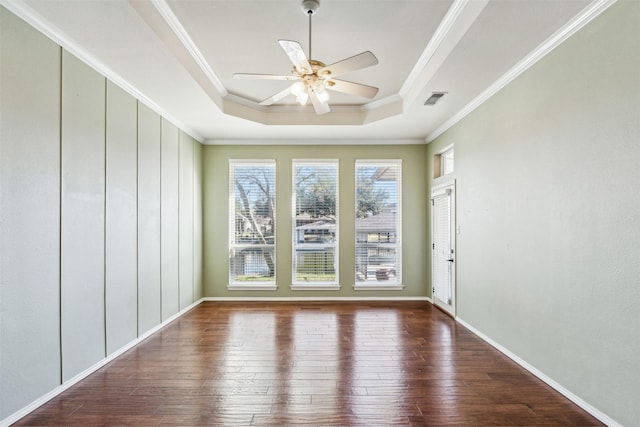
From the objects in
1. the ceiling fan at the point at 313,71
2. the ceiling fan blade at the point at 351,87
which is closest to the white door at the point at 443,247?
the ceiling fan blade at the point at 351,87

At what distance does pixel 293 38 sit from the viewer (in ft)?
10.8

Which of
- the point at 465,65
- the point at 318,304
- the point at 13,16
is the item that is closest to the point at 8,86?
the point at 13,16

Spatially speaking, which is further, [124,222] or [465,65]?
[124,222]

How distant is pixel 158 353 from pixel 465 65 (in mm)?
4353

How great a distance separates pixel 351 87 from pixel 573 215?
2133 mm

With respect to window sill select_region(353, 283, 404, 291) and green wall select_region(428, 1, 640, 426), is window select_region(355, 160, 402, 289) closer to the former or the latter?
window sill select_region(353, 283, 404, 291)

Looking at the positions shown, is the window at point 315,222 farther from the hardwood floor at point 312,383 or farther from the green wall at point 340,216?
the hardwood floor at point 312,383

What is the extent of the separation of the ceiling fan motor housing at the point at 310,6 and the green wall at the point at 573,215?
6.70ft

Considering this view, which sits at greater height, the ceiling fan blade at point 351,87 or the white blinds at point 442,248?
the ceiling fan blade at point 351,87

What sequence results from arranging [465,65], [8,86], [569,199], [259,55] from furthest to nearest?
1. [259,55]
2. [465,65]
3. [569,199]
4. [8,86]

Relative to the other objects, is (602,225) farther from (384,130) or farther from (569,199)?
(384,130)

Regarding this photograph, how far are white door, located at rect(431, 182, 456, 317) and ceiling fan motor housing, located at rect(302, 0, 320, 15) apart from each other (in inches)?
126

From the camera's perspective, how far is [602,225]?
93.8 inches

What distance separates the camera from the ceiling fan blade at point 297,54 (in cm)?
241
